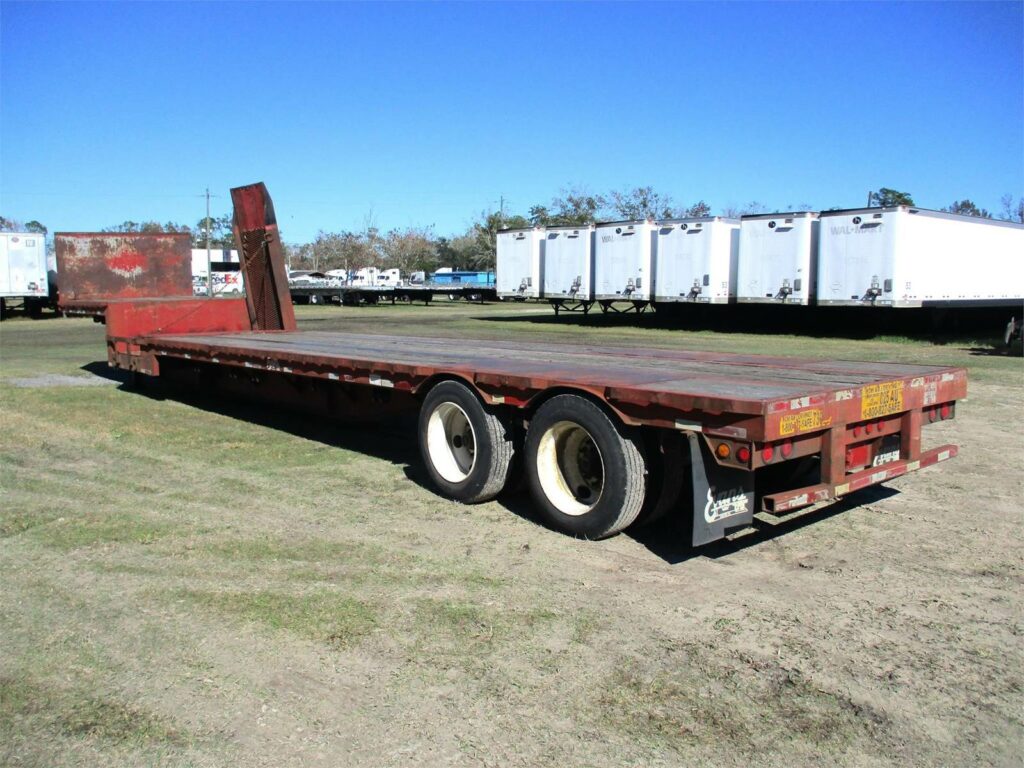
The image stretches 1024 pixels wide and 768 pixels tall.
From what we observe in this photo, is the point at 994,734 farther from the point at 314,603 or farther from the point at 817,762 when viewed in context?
the point at 314,603

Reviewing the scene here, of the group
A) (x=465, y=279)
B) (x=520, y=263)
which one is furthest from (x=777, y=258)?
(x=465, y=279)

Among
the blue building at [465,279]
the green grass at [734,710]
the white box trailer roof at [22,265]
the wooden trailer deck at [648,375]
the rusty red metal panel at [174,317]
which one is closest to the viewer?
the green grass at [734,710]

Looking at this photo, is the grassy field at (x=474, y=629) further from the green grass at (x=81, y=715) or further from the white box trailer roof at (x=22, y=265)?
the white box trailer roof at (x=22, y=265)

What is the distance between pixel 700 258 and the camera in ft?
81.0

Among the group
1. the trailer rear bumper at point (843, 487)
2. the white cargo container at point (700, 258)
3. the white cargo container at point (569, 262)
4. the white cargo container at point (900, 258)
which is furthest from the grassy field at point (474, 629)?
the white cargo container at point (569, 262)

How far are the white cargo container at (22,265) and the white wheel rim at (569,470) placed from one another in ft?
99.7

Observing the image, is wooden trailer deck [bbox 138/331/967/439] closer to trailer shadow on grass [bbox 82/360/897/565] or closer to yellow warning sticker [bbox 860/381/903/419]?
yellow warning sticker [bbox 860/381/903/419]

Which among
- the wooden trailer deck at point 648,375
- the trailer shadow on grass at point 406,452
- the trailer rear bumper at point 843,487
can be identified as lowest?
the trailer shadow on grass at point 406,452

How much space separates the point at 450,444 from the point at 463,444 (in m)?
0.10

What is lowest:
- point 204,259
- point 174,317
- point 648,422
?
point 648,422

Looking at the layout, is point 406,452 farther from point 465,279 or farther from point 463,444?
point 465,279

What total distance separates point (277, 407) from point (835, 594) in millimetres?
8052

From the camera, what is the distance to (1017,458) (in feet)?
26.3

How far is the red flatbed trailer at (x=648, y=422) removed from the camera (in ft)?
15.8
